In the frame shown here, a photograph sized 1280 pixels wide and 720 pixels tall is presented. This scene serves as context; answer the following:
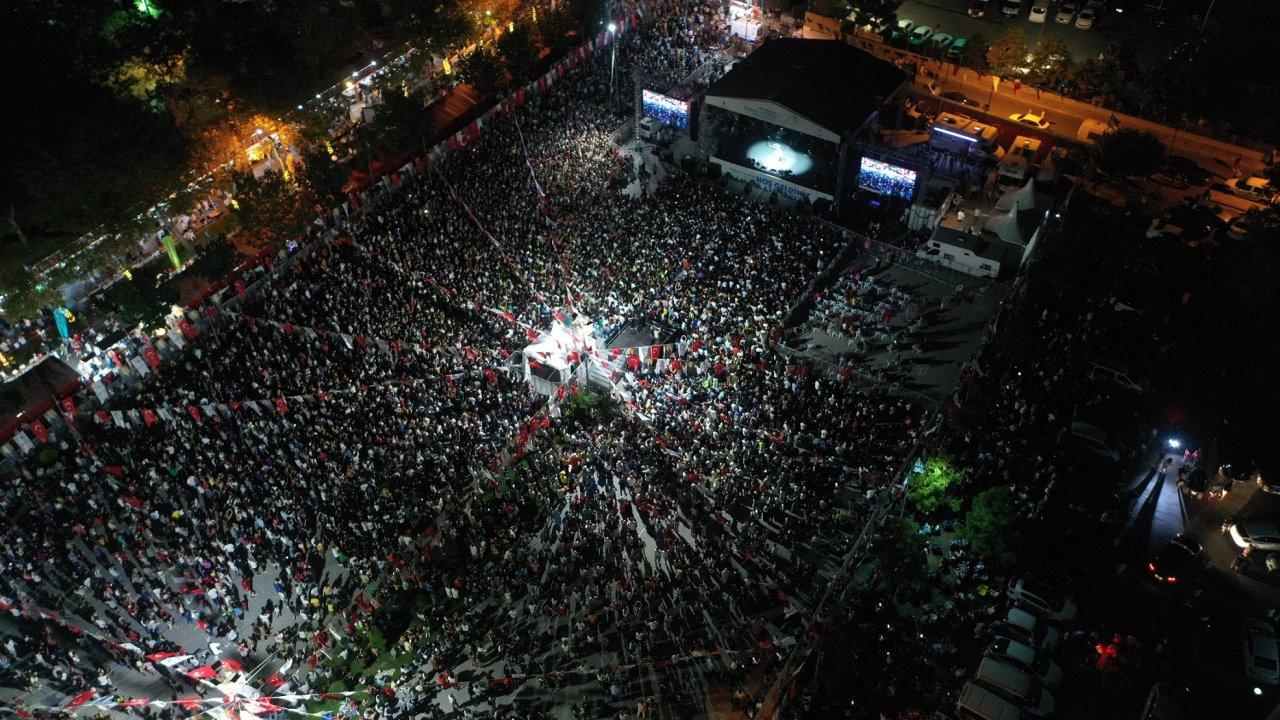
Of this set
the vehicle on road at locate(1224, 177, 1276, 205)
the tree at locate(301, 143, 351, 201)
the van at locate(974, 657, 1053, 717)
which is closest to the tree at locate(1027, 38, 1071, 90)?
the vehicle on road at locate(1224, 177, 1276, 205)

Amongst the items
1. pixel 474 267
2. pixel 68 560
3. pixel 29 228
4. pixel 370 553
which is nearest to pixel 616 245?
pixel 474 267

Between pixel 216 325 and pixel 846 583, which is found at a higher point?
pixel 216 325

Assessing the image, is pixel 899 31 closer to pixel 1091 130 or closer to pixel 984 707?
pixel 1091 130

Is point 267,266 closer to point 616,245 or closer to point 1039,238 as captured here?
point 616,245

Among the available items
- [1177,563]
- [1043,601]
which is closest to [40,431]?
[1043,601]

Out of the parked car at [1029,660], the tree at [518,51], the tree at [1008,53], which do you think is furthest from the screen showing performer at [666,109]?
the parked car at [1029,660]

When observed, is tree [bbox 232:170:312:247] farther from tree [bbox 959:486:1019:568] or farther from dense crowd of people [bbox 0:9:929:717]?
tree [bbox 959:486:1019:568]
